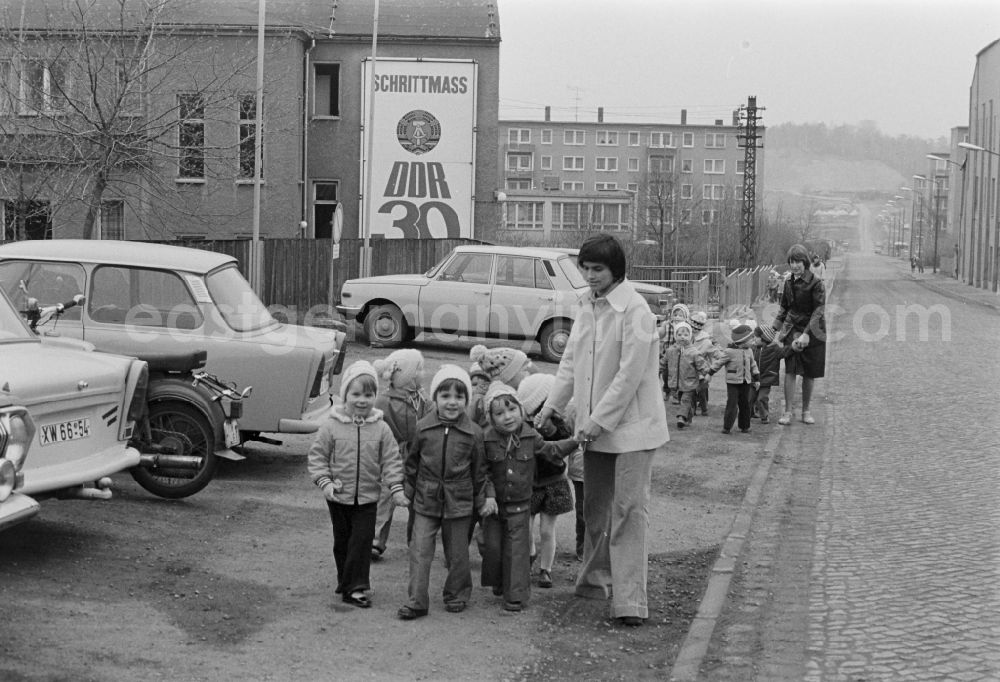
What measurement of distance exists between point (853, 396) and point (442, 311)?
6685 mm

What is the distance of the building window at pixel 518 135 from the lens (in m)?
144

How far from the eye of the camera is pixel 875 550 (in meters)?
8.41

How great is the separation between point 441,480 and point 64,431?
227 centimetres

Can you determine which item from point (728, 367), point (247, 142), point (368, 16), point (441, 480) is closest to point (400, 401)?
point (441, 480)

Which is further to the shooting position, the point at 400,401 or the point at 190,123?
the point at 190,123

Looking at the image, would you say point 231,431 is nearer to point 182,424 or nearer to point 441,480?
point 182,424

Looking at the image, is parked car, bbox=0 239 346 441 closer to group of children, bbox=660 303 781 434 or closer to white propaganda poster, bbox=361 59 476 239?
group of children, bbox=660 303 781 434

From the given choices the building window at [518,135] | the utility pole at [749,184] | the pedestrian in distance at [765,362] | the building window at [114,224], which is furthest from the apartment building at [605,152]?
the pedestrian in distance at [765,362]

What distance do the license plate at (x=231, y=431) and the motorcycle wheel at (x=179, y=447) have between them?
11cm

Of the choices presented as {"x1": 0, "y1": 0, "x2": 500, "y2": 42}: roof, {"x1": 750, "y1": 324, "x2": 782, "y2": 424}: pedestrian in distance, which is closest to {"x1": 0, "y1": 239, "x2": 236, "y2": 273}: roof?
{"x1": 750, "y1": 324, "x2": 782, "y2": 424}: pedestrian in distance

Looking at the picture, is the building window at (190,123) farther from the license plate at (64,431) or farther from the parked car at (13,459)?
the parked car at (13,459)

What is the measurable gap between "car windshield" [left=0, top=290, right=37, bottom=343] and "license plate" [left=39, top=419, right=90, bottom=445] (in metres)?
0.81

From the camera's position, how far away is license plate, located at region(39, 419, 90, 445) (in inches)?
285

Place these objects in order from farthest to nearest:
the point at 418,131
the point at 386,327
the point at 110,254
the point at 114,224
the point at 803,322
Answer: the point at 418,131, the point at 114,224, the point at 386,327, the point at 803,322, the point at 110,254
